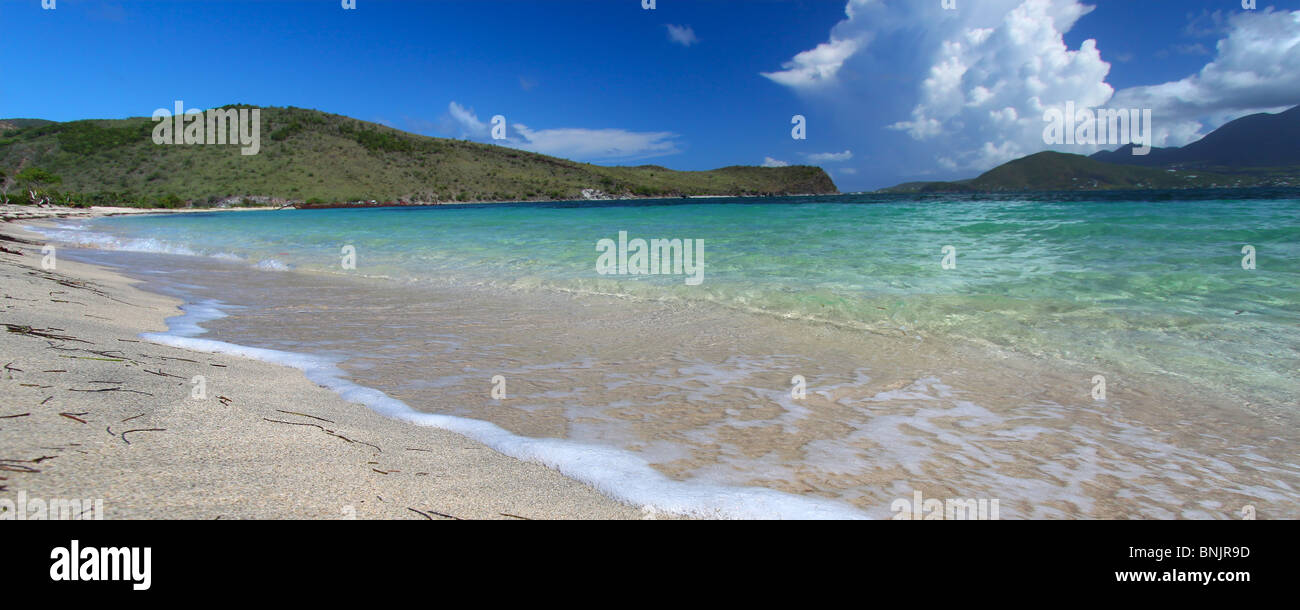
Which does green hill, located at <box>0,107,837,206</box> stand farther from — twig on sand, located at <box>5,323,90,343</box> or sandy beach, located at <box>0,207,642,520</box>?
sandy beach, located at <box>0,207,642,520</box>

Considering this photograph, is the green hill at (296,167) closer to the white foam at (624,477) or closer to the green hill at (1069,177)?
the green hill at (1069,177)

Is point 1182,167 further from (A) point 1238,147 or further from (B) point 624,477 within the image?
(B) point 624,477

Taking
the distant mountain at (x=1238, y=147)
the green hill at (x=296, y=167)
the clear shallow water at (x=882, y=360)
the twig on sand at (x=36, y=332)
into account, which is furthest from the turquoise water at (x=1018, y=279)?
the distant mountain at (x=1238, y=147)

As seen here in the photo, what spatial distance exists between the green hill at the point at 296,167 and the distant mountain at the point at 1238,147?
388 ft

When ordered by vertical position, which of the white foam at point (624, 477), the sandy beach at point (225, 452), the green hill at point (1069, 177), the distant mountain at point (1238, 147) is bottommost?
the white foam at point (624, 477)

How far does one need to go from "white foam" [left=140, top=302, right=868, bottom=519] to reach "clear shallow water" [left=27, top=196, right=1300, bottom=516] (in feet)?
0.33

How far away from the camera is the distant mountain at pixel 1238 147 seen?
127812 mm

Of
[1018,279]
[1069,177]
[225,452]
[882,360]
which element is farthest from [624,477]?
[1069,177]

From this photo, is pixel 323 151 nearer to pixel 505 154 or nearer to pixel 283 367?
pixel 505 154

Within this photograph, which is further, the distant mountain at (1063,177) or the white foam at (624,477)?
the distant mountain at (1063,177)

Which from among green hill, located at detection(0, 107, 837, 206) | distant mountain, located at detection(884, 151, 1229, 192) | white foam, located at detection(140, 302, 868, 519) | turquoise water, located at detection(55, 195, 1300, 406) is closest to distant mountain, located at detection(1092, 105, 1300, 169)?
distant mountain, located at detection(884, 151, 1229, 192)

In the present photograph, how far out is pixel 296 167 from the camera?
300 feet

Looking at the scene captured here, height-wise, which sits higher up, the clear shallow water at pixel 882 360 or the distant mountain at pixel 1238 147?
the distant mountain at pixel 1238 147
